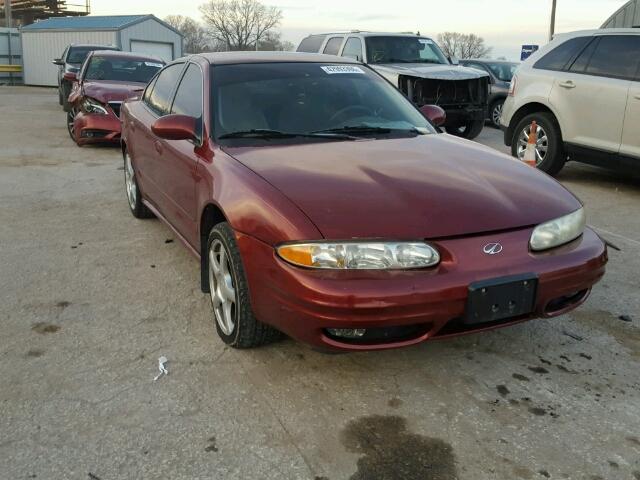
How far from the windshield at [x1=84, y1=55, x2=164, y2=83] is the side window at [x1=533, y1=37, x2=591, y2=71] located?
266 inches

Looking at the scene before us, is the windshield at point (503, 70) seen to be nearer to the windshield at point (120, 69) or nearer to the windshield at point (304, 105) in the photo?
the windshield at point (120, 69)

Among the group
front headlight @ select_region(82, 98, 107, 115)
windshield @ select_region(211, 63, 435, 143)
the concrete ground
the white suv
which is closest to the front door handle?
the white suv

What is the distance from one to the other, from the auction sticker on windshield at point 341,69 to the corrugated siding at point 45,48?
27779 millimetres

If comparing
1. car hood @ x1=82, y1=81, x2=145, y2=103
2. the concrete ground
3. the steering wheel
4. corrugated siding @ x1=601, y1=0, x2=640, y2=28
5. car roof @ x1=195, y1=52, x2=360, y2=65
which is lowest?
the concrete ground

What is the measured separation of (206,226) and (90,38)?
96.8 ft

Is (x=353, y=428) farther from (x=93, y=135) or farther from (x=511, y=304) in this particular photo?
(x=93, y=135)

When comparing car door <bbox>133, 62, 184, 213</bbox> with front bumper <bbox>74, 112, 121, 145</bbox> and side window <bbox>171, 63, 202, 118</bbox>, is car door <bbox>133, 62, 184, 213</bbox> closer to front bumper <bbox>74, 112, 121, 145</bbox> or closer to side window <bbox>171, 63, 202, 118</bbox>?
side window <bbox>171, 63, 202, 118</bbox>

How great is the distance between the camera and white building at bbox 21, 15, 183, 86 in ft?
96.8

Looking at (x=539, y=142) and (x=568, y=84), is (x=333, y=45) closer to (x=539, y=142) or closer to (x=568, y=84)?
(x=539, y=142)

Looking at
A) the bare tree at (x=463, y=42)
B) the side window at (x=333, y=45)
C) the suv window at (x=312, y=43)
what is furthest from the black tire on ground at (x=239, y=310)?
the bare tree at (x=463, y=42)

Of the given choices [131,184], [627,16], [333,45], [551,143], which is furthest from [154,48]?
[131,184]

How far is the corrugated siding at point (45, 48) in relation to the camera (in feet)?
97.6

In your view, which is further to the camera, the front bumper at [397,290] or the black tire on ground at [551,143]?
the black tire on ground at [551,143]

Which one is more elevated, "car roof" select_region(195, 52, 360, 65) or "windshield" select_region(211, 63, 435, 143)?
"car roof" select_region(195, 52, 360, 65)
